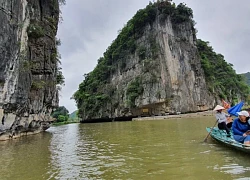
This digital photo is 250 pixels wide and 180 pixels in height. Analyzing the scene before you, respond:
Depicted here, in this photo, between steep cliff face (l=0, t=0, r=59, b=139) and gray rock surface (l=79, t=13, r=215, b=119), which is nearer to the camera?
steep cliff face (l=0, t=0, r=59, b=139)

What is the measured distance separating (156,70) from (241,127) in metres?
29.7

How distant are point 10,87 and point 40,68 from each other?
5.56 meters

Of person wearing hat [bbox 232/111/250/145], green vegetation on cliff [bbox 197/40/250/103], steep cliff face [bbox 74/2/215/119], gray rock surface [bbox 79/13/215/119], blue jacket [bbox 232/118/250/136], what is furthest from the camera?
green vegetation on cliff [bbox 197/40/250/103]

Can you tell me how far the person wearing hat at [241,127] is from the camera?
570cm

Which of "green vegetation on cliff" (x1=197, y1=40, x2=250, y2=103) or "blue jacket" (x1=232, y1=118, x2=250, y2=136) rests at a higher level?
"green vegetation on cliff" (x1=197, y1=40, x2=250, y2=103)

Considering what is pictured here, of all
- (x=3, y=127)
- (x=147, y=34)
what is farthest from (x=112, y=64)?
(x=3, y=127)

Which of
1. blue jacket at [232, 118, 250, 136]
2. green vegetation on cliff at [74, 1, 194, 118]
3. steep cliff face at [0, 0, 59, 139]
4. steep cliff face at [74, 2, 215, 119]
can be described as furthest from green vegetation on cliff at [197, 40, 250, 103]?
blue jacket at [232, 118, 250, 136]

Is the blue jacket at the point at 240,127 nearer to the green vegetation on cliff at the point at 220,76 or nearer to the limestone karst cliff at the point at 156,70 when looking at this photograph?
the limestone karst cliff at the point at 156,70

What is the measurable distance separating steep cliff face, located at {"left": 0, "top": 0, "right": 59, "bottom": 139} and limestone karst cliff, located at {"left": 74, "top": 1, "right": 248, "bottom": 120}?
18.5m

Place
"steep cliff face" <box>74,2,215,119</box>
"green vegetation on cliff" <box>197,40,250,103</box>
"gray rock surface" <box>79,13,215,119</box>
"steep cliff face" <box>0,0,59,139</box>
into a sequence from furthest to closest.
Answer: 1. "green vegetation on cliff" <box>197,40,250,103</box>
2. "steep cliff face" <box>74,2,215,119</box>
3. "gray rock surface" <box>79,13,215,119</box>
4. "steep cliff face" <box>0,0,59,139</box>

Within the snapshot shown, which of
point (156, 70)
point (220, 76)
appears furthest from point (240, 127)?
point (220, 76)

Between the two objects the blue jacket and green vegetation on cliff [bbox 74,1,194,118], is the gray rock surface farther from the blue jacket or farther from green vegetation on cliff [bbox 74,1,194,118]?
the blue jacket

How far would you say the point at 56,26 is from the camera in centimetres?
1991

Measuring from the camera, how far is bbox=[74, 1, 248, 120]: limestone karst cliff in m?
34.7
